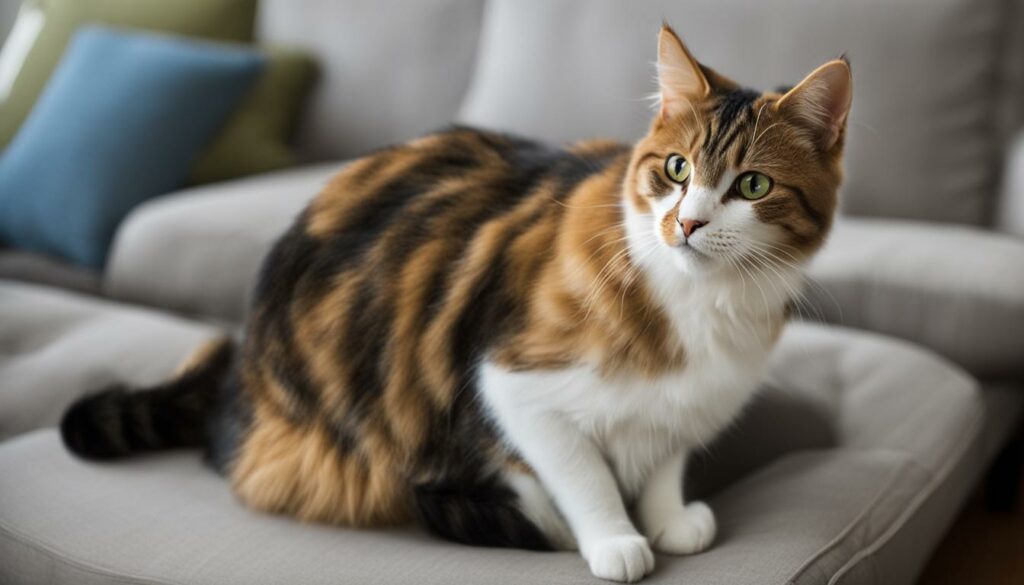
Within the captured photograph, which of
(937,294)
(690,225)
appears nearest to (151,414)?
(690,225)

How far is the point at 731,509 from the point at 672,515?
118 mm

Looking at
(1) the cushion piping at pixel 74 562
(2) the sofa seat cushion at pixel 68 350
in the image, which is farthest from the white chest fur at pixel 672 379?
(2) the sofa seat cushion at pixel 68 350

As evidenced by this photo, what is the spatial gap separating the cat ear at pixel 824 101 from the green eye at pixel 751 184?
2.8 inches

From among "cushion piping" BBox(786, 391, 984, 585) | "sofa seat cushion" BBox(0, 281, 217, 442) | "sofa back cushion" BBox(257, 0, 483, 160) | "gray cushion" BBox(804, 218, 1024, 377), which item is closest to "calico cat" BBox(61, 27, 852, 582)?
"cushion piping" BBox(786, 391, 984, 585)

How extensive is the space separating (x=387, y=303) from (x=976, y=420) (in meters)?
0.84

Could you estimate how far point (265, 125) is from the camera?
2.57m

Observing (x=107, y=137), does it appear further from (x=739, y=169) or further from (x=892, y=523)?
(x=892, y=523)

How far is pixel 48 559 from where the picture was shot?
1163 mm

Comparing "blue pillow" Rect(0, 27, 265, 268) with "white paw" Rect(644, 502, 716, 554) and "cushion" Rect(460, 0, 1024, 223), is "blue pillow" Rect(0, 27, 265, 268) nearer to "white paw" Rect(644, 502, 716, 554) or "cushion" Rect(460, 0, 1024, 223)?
"cushion" Rect(460, 0, 1024, 223)

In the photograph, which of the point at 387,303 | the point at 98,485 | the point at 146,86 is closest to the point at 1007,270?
the point at 387,303

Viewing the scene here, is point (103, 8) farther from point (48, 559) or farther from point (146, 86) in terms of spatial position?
point (48, 559)

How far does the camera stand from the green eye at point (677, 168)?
105 cm

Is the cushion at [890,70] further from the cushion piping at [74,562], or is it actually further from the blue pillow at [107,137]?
the cushion piping at [74,562]

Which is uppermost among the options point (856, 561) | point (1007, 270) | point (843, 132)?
point (843, 132)
